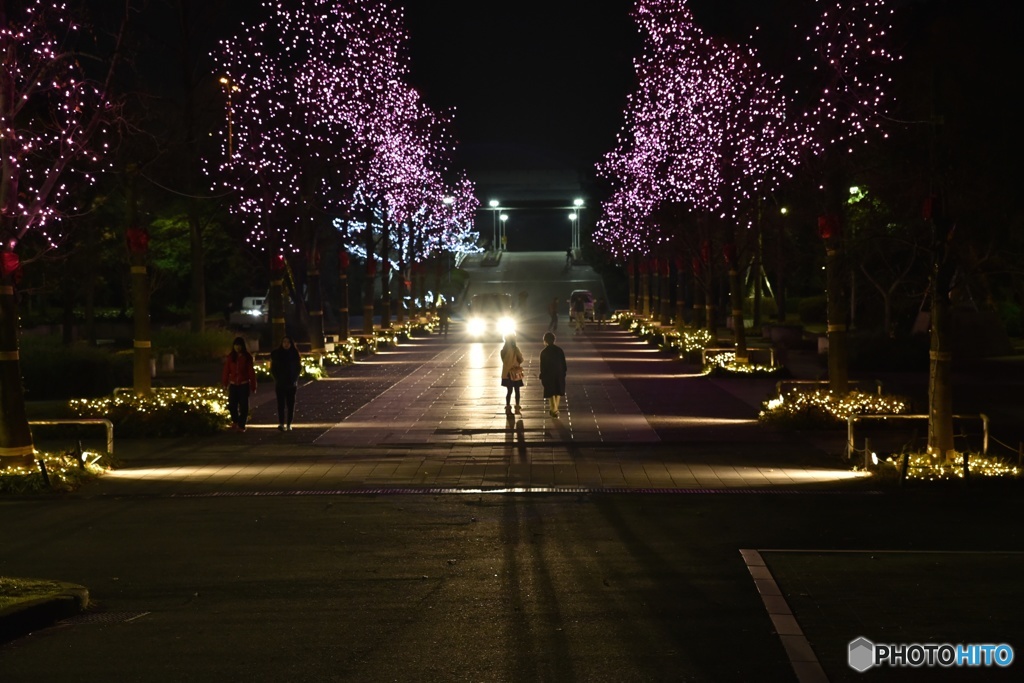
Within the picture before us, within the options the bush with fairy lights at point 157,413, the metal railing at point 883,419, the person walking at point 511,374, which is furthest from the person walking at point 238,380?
the metal railing at point 883,419

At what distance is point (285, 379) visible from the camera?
22266mm

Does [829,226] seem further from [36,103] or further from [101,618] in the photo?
[101,618]

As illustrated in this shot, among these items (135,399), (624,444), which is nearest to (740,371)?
(624,444)

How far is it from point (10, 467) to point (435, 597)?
7987 millimetres

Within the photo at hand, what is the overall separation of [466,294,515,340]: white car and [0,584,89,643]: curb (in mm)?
51506

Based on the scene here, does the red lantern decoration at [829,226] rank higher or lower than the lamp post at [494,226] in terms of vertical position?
lower

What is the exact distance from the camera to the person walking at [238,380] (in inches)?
866

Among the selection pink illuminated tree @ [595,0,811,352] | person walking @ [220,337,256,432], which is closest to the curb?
person walking @ [220,337,256,432]

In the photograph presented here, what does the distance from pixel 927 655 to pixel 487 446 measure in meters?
12.2

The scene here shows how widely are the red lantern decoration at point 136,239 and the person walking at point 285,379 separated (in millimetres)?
2920

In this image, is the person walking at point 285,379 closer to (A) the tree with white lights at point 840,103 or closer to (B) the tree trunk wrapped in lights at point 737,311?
(A) the tree with white lights at point 840,103

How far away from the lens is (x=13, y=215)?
15.7 m

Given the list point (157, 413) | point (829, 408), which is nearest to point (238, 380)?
point (157, 413)

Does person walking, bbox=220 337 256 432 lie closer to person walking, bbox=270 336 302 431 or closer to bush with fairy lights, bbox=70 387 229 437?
bush with fairy lights, bbox=70 387 229 437
